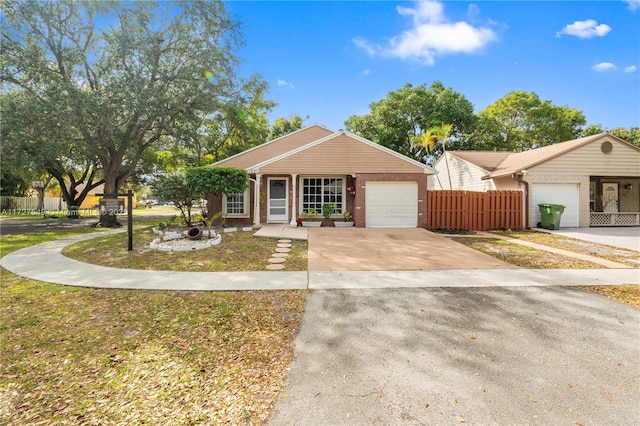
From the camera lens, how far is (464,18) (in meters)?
12.0

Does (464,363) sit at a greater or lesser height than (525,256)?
lesser

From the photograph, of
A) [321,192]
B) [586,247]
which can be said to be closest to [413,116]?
[321,192]

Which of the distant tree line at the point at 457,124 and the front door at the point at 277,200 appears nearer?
the front door at the point at 277,200

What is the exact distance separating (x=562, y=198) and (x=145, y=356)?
1917 centimetres

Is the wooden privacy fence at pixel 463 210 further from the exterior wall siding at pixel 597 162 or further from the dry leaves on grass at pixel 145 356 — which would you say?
the dry leaves on grass at pixel 145 356

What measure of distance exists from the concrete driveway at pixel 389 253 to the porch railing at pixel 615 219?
11662mm

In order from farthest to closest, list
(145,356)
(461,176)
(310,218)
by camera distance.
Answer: (461,176)
(310,218)
(145,356)

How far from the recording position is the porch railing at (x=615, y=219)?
15641 mm

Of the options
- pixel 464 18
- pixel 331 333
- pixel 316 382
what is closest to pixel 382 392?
pixel 316 382

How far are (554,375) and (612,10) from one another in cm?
Answer: 1694

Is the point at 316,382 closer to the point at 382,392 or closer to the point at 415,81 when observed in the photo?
the point at 382,392

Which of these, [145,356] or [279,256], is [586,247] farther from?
[145,356]

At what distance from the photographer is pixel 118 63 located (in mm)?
15250

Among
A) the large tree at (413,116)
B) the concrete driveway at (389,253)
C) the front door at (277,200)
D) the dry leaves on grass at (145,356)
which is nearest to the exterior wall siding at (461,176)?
the large tree at (413,116)
